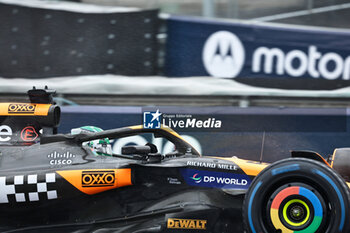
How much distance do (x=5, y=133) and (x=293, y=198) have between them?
2.93 m

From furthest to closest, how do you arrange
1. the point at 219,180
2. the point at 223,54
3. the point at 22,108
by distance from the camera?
the point at 223,54, the point at 22,108, the point at 219,180

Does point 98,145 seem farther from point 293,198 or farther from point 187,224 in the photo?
point 293,198

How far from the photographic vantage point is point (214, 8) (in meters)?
9.10

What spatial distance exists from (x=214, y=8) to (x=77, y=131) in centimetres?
466

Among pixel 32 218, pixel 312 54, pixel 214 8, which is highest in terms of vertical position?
pixel 214 8

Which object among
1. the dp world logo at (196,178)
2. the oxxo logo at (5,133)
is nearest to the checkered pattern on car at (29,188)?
the oxxo logo at (5,133)

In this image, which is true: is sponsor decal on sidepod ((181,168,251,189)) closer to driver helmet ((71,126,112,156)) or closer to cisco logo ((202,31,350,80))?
driver helmet ((71,126,112,156))

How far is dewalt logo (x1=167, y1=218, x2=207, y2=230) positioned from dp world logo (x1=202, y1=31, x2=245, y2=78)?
4.51 metres

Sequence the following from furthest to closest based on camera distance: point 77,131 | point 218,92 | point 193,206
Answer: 1. point 218,92
2. point 77,131
3. point 193,206

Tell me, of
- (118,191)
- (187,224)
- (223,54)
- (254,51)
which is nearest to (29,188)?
(118,191)

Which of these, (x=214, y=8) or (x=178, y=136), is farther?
(x=214, y=8)

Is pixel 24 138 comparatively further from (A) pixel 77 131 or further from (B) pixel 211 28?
(B) pixel 211 28

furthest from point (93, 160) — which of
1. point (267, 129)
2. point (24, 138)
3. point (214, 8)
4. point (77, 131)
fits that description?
point (214, 8)

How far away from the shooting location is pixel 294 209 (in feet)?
13.0
